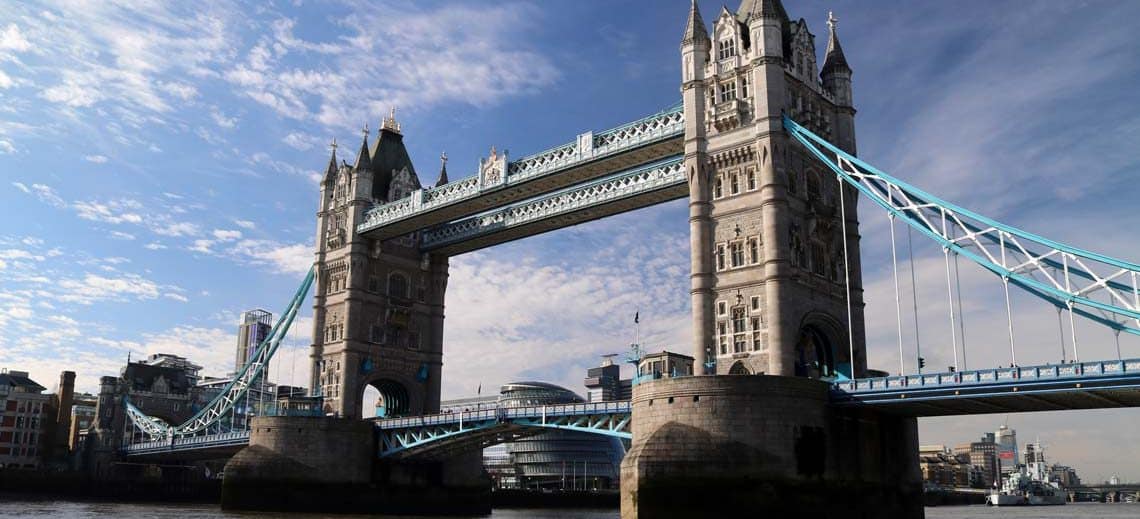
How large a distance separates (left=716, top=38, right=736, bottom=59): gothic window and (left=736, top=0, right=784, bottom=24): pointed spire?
56.3 inches

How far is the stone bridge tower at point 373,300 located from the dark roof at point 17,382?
174 feet

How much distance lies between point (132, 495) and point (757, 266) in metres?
73.5

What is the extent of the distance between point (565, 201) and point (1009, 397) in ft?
105

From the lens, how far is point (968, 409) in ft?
152

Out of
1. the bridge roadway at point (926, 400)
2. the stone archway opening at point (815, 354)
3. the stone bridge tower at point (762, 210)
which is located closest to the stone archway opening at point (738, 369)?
the stone bridge tower at point (762, 210)

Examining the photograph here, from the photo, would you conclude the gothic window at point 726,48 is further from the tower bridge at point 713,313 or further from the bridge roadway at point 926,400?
the bridge roadway at point 926,400

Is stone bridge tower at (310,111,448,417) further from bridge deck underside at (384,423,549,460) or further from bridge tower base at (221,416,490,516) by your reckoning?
bridge deck underside at (384,423,549,460)

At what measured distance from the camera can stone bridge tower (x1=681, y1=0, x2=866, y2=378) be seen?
5041cm

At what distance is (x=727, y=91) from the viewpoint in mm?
54156

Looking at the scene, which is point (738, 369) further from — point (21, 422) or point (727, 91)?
point (21, 422)

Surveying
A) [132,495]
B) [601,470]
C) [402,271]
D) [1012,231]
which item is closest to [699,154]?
[1012,231]

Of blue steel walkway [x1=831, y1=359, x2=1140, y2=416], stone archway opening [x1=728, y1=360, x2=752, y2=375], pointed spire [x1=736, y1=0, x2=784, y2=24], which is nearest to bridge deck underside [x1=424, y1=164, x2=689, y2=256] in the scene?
pointed spire [x1=736, y1=0, x2=784, y2=24]

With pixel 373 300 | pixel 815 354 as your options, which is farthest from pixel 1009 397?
pixel 373 300

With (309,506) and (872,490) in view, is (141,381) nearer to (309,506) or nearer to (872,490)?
(309,506)
